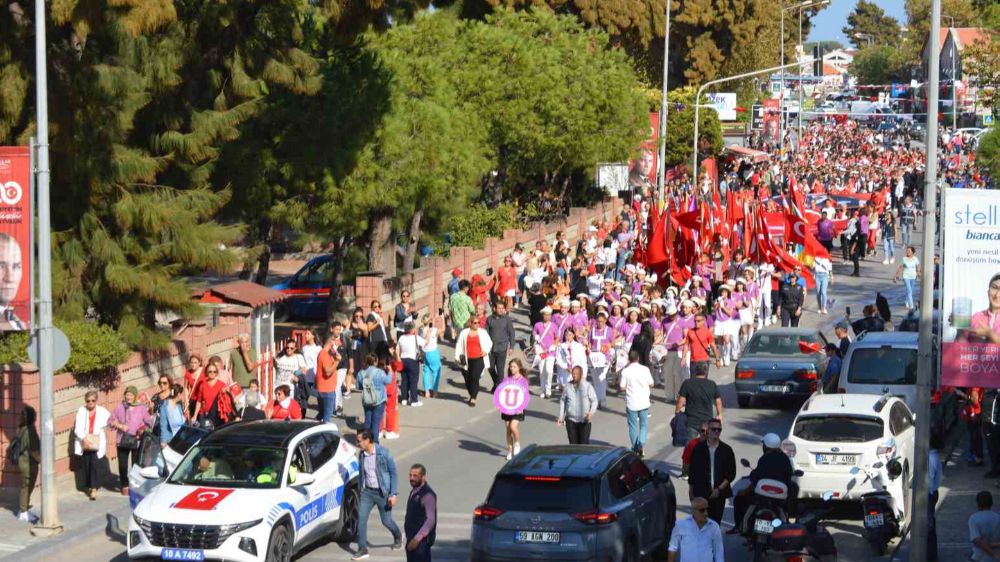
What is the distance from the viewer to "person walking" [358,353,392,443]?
72.5ft

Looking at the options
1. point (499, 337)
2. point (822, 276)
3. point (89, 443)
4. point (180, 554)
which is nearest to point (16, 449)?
point (89, 443)

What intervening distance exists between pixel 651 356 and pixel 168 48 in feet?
32.2

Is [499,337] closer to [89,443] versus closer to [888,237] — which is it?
[89,443]

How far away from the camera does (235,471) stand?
649 inches

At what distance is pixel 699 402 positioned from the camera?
2009cm

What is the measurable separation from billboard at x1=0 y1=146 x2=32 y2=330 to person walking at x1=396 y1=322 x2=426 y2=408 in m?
8.46

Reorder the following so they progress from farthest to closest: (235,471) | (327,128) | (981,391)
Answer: (327,128) → (981,391) → (235,471)

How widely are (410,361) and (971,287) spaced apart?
11728 mm

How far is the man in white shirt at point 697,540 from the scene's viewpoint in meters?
13.0

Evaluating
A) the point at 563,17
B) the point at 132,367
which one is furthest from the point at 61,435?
the point at 563,17

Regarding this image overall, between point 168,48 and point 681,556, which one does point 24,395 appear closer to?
point 168,48

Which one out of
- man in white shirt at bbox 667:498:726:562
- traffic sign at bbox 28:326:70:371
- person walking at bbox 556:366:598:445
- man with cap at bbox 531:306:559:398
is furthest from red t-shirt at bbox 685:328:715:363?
man in white shirt at bbox 667:498:726:562

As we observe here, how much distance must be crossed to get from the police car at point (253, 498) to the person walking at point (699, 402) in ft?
15.5

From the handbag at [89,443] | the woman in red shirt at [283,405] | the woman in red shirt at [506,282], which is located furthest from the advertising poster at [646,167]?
the handbag at [89,443]
